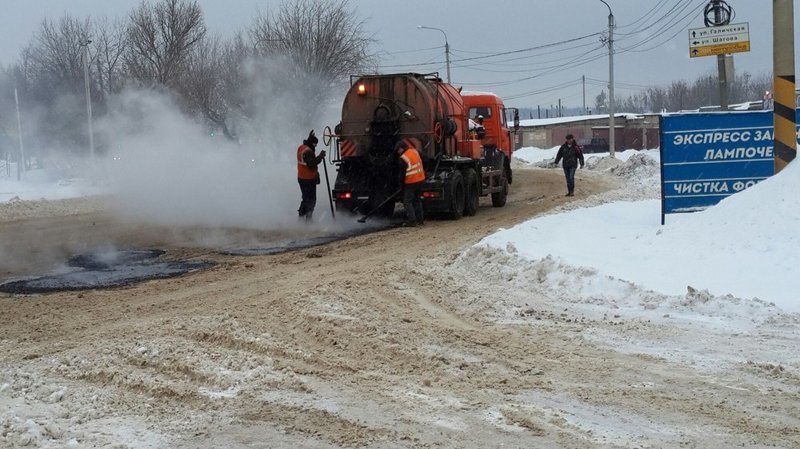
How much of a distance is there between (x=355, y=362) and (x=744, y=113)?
8.14 metres

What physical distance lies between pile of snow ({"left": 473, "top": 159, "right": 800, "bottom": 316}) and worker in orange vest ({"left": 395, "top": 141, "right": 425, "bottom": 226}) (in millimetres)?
4887

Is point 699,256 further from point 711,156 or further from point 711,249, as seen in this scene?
point 711,156

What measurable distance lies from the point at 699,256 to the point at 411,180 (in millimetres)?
7937

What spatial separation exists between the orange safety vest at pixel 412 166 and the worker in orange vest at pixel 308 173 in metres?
1.87

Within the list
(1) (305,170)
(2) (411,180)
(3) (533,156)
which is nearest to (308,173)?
(1) (305,170)

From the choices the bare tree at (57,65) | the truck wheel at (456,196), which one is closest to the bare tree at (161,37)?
the bare tree at (57,65)

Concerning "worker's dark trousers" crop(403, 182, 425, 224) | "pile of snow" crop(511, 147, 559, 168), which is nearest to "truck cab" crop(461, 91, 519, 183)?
"worker's dark trousers" crop(403, 182, 425, 224)

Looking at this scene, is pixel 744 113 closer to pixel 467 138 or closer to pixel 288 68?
pixel 467 138

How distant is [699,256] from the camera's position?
9.55m

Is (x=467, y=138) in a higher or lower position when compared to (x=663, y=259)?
higher

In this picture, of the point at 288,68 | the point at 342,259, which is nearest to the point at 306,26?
the point at 288,68

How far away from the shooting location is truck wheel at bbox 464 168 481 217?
19289 mm

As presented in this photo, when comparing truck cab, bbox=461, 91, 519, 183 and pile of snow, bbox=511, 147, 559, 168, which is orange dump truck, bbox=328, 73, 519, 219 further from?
pile of snow, bbox=511, 147, 559, 168

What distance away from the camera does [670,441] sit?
192 inches
